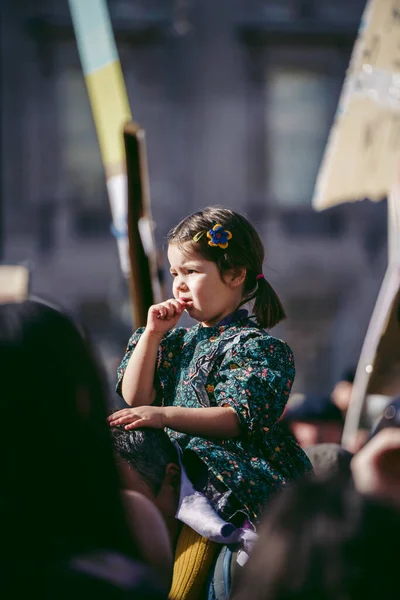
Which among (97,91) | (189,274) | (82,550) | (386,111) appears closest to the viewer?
(82,550)

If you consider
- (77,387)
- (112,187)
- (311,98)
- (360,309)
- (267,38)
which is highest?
(77,387)

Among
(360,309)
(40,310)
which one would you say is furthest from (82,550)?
(360,309)

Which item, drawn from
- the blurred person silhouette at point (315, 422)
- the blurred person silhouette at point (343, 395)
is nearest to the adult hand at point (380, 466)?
the blurred person silhouette at point (315, 422)

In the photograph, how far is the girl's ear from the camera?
212 cm

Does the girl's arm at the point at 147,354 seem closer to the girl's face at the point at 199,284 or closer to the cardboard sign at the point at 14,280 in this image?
the girl's face at the point at 199,284

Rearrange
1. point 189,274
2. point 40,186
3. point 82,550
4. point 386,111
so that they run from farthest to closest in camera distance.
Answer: point 40,186
point 386,111
point 189,274
point 82,550

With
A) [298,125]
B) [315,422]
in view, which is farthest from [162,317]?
[298,125]

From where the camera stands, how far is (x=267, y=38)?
1366 cm

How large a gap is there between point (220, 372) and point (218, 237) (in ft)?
0.97

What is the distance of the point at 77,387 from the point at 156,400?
88cm

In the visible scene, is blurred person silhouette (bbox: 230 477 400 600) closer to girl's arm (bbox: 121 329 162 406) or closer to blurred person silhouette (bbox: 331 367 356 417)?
girl's arm (bbox: 121 329 162 406)

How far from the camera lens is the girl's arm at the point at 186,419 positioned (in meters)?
1.83

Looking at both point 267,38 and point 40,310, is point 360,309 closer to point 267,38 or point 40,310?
point 267,38

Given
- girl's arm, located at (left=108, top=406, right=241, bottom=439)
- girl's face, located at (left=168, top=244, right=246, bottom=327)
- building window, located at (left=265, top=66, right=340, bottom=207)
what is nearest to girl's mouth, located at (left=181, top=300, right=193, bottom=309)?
girl's face, located at (left=168, top=244, right=246, bottom=327)
